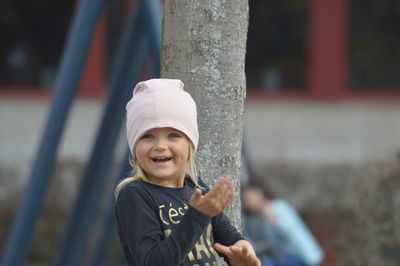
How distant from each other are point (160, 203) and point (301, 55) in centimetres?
831

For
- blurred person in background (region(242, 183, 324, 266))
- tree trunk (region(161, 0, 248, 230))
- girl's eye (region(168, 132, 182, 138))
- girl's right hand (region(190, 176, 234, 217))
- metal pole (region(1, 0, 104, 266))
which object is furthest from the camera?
blurred person in background (region(242, 183, 324, 266))

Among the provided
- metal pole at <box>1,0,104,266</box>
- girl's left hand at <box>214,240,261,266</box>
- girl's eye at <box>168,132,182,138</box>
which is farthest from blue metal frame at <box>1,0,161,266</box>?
girl's left hand at <box>214,240,261,266</box>

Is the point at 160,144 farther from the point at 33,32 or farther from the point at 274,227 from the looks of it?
the point at 33,32

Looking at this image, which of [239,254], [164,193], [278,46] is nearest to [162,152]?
[164,193]

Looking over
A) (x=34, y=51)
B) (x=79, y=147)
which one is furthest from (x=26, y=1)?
(x=79, y=147)

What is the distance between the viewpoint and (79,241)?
653cm

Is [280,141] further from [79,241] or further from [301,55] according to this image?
[79,241]

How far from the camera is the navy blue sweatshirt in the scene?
3.20 metres

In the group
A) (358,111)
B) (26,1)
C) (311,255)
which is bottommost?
(311,255)

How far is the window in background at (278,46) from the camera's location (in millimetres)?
11391

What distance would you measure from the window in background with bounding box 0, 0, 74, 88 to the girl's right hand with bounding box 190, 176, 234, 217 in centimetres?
849

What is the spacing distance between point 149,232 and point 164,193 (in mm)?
163

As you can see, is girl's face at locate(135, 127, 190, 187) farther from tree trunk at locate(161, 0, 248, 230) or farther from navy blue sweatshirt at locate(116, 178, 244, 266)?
tree trunk at locate(161, 0, 248, 230)

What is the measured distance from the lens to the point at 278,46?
11492 mm
